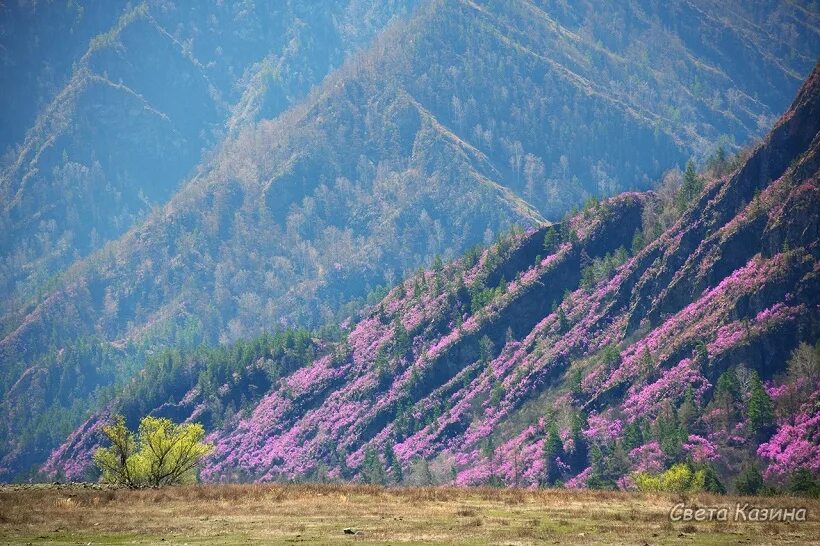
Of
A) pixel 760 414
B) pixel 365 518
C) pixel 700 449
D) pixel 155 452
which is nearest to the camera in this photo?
pixel 365 518

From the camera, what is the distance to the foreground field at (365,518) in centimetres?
6250

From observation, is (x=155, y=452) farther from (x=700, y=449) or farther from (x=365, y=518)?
(x=700, y=449)

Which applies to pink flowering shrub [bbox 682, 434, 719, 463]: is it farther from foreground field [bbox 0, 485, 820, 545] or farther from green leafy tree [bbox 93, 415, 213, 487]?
green leafy tree [bbox 93, 415, 213, 487]

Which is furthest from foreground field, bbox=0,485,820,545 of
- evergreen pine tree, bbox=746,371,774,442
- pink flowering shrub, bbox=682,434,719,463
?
evergreen pine tree, bbox=746,371,774,442

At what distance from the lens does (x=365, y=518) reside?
7056 cm

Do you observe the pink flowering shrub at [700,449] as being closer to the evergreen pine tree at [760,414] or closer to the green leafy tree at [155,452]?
the evergreen pine tree at [760,414]

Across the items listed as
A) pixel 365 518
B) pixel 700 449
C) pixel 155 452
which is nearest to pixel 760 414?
pixel 700 449

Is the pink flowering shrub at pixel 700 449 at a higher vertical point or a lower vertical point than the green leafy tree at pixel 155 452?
lower

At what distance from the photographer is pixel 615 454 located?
650 feet

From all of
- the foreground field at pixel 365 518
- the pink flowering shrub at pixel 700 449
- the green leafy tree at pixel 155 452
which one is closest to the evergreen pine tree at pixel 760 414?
the pink flowering shrub at pixel 700 449

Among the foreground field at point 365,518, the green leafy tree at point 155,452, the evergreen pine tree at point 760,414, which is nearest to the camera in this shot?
the foreground field at point 365,518

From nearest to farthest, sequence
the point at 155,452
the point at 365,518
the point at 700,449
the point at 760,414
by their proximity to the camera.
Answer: the point at 365,518 → the point at 155,452 → the point at 760,414 → the point at 700,449

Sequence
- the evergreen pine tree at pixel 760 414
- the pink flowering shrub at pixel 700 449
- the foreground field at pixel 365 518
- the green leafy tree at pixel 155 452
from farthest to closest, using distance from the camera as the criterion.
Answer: the pink flowering shrub at pixel 700 449 → the evergreen pine tree at pixel 760 414 → the green leafy tree at pixel 155 452 → the foreground field at pixel 365 518

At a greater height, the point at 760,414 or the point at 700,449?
the point at 760,414
